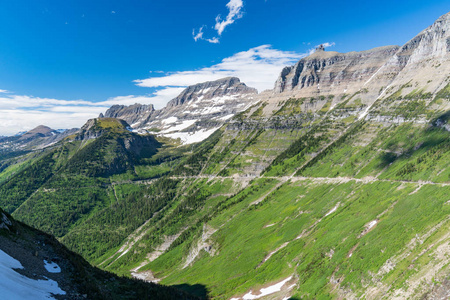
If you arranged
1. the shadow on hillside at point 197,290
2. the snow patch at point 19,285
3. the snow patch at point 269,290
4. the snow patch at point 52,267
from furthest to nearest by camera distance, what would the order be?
the shadow on hillside at point 197,290 → the snow patch at point 269,290 → the snow patch at point 52,267 → the snow patch at point 19,285

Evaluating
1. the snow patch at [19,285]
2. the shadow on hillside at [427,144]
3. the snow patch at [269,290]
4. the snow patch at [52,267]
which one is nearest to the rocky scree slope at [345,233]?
the shadow on hillside at [427,144]

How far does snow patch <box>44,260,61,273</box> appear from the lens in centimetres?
3312

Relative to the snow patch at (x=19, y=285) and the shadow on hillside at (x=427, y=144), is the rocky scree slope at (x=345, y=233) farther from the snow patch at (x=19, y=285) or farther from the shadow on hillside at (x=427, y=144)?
the snow patch at (x=19, y=285)

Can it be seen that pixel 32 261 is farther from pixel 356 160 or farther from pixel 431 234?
pixel 356 160

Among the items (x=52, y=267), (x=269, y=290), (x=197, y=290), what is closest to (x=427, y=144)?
(x=269, y=290)

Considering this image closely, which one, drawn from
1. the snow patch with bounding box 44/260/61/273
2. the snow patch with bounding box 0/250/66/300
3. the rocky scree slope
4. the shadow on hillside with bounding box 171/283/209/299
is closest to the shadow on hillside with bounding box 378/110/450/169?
the rocky scree slope

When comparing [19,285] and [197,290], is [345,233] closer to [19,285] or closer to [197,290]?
[197,290]

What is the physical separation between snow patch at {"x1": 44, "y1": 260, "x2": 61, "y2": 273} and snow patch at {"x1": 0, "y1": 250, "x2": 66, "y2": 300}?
12.0ft

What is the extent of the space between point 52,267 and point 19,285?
10743mm

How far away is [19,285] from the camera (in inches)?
963

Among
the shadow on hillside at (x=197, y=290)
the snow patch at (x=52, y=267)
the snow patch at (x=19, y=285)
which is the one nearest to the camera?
the snow patch at (x=19, y=285)

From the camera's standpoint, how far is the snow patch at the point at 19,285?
22.5 metres

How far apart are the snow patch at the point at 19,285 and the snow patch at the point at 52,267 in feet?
12.0

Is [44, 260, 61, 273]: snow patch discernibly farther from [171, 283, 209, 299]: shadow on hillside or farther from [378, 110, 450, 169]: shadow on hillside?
[378, 110, 450, 169]: shadow on hillside
